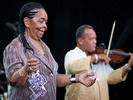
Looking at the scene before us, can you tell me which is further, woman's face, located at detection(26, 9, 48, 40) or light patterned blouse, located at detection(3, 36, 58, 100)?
woman's face, located at detection(26, 9, 48, 40)

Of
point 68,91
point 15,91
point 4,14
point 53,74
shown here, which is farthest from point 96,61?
point 4,14

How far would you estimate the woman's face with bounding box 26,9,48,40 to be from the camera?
2.67 metres

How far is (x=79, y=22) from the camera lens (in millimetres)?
5695

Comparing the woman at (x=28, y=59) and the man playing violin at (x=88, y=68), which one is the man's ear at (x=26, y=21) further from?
the man playing violin at (x=88, y=68)

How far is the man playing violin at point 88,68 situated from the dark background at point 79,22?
1.40m

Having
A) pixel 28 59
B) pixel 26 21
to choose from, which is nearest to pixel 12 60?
pixel 28 59

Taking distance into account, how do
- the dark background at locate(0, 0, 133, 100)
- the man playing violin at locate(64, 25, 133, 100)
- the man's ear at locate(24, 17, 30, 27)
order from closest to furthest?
the man's ear at locate(24, 17, 30, 27), the man playing violin at locate(64, 25, 133, 100), the dark background at locate(0, 0, 133, 100)

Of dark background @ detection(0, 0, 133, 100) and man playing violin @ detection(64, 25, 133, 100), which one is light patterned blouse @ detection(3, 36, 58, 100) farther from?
dark background @ detection(0, 0, 133, 100)

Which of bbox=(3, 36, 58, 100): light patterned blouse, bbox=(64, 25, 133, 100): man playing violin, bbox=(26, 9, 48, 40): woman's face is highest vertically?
bbox=(26, 9, 48, 40): woman's face

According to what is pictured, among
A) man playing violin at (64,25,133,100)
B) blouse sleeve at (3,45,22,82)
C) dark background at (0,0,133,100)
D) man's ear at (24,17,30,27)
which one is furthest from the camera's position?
dark background at (0,0,133,100)

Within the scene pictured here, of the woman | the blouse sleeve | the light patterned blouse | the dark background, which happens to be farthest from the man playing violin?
the blouse sleeve

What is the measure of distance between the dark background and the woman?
2.89 metres

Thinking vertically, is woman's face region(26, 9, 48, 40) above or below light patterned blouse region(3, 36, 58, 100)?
above

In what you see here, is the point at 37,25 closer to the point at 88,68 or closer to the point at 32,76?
the point at 32,76
